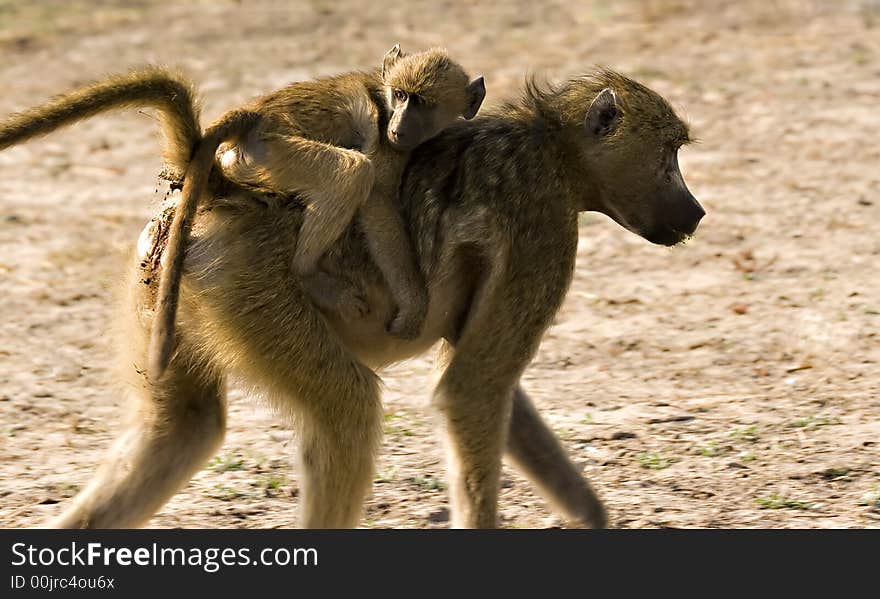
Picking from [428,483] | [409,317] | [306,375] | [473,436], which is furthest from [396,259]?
[428,483]

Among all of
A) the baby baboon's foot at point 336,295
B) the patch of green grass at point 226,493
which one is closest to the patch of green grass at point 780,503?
the baby baboon's foot at point 336,295

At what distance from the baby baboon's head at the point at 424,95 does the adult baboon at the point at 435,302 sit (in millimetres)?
118

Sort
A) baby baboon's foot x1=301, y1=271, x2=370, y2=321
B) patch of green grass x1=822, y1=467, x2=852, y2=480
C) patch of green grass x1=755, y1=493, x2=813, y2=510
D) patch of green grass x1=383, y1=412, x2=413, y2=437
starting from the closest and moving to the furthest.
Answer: baby baboon's foot x1=301, y1=271, x2=370, y2=321 → patch of green grass x1=755, y1=493, x2=813, y2=510 → patch of green grass x1=822, y1=467, x2=852, y2=480 → patch of green grass x1=383, y1=412, x2=413, y2=437

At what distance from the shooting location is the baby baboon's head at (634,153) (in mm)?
5223

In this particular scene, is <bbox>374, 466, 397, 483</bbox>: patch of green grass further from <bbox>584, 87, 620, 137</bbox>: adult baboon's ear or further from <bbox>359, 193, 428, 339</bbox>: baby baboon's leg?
<bbox>584, 87, 620, 137</bbox>: adult baboon's ear

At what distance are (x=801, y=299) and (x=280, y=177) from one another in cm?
403

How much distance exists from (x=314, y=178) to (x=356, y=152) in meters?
0.18

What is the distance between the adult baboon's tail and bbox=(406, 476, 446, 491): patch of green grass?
1832 mm

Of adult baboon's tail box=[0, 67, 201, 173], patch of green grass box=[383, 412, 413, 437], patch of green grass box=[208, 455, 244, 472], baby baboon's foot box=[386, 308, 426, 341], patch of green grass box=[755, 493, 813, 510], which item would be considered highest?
adult baboon's tail box=[0, 67, 201, 173]

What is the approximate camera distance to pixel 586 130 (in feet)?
17.1

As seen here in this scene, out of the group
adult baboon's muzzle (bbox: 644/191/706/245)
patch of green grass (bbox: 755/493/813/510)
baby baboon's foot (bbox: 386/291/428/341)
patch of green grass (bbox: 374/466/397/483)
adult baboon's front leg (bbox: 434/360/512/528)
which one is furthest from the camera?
patch of green grass (bbox: 374/466/397/483)

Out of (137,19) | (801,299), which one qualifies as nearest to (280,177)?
(801,299)

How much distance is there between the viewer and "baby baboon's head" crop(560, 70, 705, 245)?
5.22 m

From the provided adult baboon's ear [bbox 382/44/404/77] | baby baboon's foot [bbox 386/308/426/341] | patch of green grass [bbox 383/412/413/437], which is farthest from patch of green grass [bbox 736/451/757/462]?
→ adult baboon's ear [bbox 382/44/404/77]
